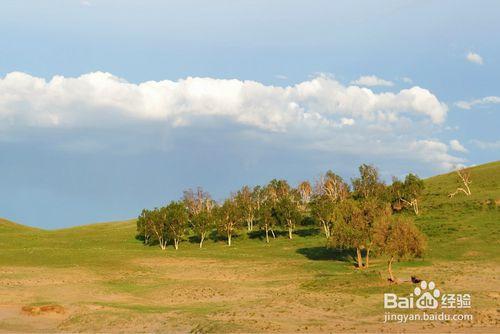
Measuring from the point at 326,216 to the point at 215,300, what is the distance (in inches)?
2444

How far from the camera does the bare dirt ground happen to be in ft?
119

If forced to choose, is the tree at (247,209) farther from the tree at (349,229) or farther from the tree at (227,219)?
the tree at (349,229)

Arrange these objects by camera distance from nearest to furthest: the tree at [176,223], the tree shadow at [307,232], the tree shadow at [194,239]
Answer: the tree at [176,223] → the tree shadow at [194,239] → the tree shadow at [307,232]

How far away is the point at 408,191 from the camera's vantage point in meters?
120

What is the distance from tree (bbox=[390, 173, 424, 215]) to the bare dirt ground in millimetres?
52345

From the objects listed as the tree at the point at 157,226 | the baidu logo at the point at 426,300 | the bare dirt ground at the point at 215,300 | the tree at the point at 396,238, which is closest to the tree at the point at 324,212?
the tree at the point at 157,226

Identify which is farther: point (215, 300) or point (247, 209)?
point (247, 209)

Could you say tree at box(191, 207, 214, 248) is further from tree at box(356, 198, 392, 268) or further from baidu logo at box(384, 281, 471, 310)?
baidu logo at box(384, 281, 471, 310)

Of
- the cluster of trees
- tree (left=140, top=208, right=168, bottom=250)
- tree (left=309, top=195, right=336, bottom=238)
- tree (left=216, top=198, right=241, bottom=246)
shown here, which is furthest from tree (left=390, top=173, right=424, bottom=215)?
tree (left=140, top=208, right=168, bottom=250)

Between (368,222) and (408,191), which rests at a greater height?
(408,191)

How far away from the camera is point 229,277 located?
67062mm

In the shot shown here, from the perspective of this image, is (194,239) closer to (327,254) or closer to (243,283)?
(327,254)

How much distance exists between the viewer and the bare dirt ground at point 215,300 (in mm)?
36250

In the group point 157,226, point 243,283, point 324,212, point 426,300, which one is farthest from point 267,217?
Answer: point 426,300
